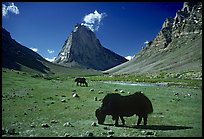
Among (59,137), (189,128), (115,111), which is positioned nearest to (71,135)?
(59,137)

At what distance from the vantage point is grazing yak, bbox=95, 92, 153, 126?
20844 millimetres

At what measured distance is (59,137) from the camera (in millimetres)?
16031

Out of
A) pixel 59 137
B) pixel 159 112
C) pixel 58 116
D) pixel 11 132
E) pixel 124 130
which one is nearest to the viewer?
pixel 59 137

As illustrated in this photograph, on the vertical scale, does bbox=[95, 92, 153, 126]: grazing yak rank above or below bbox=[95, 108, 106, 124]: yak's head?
above

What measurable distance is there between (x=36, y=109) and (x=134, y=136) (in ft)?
50.2

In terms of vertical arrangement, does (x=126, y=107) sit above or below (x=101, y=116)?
above

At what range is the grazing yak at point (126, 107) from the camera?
2084cm

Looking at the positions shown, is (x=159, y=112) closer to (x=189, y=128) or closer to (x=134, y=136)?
(x=189, y=128)

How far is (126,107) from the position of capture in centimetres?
2106

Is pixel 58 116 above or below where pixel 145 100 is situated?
below

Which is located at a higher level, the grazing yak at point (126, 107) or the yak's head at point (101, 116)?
the grazing yak at point (126, 107)

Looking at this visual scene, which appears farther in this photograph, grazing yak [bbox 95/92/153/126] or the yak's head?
the yak's head

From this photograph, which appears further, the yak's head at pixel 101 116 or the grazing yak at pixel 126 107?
the yak's head at pixel 101 116

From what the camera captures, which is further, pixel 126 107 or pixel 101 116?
pixel 101 116
